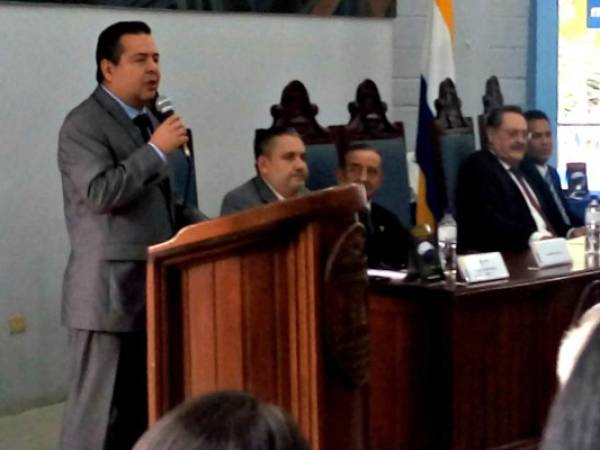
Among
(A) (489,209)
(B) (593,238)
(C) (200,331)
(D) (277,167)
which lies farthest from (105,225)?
(A) (489,209)

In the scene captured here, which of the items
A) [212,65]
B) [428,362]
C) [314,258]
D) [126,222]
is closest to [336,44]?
[212,65]

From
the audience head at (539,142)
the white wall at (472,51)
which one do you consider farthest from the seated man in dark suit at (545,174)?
the white wall at (472,51)

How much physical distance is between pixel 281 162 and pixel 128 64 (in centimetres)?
87

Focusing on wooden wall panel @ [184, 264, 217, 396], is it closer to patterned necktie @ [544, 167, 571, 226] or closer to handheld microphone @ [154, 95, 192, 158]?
handheld microphone @ [154, 95, 192, 158]

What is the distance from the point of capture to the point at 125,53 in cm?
295

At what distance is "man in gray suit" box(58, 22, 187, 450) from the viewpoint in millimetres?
2805

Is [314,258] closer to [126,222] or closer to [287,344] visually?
[287,344]

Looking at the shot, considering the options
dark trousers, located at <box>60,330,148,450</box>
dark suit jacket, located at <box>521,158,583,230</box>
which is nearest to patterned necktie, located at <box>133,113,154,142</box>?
dark trousers, located at <box>60,330,148,450</box>

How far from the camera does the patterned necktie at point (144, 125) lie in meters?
2.94

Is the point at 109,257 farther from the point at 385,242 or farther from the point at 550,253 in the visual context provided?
the point at 550,253

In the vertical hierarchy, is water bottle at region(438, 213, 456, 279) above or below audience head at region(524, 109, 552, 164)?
below

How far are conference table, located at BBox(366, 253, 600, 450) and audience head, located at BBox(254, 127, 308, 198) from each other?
46 cm

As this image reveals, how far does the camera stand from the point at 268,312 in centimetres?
219

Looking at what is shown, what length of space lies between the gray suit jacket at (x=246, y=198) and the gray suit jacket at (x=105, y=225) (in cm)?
61
